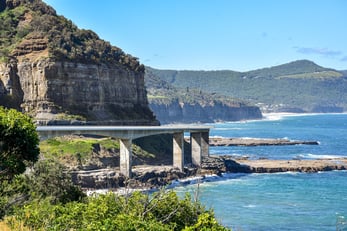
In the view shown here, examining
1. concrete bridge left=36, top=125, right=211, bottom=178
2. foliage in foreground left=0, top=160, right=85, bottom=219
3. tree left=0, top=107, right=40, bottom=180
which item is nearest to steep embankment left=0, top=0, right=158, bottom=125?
concrete bridge left=36, top=125, right=211, bottom=178

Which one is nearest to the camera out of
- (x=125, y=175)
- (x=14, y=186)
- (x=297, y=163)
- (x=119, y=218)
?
(x=119, y=218)

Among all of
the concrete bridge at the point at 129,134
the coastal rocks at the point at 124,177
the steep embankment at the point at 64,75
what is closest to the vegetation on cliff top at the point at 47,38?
the steep embankment at the point at 64,75

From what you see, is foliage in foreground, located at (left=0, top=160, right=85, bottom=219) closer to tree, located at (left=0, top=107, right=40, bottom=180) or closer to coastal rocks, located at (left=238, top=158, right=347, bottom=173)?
tree, located at (left=0, top=107, right=40, bottom=180)

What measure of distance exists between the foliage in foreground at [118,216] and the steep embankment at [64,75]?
60249 mm

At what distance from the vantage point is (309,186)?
7550 cm

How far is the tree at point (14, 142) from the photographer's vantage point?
2956 cm

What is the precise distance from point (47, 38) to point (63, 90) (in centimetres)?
1157

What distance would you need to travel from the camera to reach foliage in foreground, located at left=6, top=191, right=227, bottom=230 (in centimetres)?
2123

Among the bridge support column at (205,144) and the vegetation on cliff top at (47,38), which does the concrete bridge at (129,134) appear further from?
the vegetation on cliff top at (47,38)

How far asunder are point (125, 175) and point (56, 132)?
10.5 m

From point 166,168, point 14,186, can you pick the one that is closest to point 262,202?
point 166,168

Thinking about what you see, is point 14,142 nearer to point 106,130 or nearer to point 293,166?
point 106,130

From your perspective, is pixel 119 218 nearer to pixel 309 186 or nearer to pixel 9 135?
pixel 9 135

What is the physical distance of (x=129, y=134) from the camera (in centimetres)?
7900
